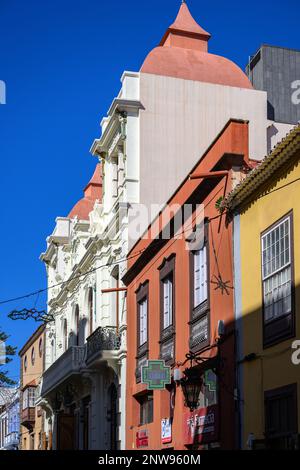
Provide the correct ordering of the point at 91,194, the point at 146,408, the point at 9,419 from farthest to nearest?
the point at 9,419, the point at 91,194, the point at 146,408

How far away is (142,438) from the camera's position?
22.9 m

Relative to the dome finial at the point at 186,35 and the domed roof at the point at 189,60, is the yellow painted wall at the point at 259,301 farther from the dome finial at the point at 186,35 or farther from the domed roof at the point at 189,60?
the dome finial at the point at 186,35

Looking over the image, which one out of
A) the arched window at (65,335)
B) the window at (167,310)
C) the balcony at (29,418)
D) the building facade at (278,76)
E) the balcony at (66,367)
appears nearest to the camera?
the window at (167,310)

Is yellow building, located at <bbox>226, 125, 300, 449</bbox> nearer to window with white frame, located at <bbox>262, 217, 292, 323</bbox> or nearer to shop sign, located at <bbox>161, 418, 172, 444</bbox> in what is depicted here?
window with white frame, located at <bbox>262, 217, 292, 323</bbox>

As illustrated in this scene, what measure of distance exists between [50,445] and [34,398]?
7.38m

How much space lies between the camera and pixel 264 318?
1546 centimetres

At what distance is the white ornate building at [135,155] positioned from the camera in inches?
1072

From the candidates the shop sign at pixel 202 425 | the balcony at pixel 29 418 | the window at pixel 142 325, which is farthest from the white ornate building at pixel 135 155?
the balcony at pixel 29 418

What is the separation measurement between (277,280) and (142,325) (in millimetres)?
9734

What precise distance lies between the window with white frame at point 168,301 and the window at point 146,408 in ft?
8.12

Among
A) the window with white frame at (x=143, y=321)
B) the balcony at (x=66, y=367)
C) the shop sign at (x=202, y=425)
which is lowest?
the shop sign at (x=202, y=425)

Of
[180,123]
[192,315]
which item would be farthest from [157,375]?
[180,123]

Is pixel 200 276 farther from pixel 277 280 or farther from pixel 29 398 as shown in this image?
pixel 29 398

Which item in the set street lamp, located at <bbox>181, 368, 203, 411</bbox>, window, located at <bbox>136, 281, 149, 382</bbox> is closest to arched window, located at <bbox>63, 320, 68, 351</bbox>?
window, located at <bbox>136, 281, 149, 382</bbox>
